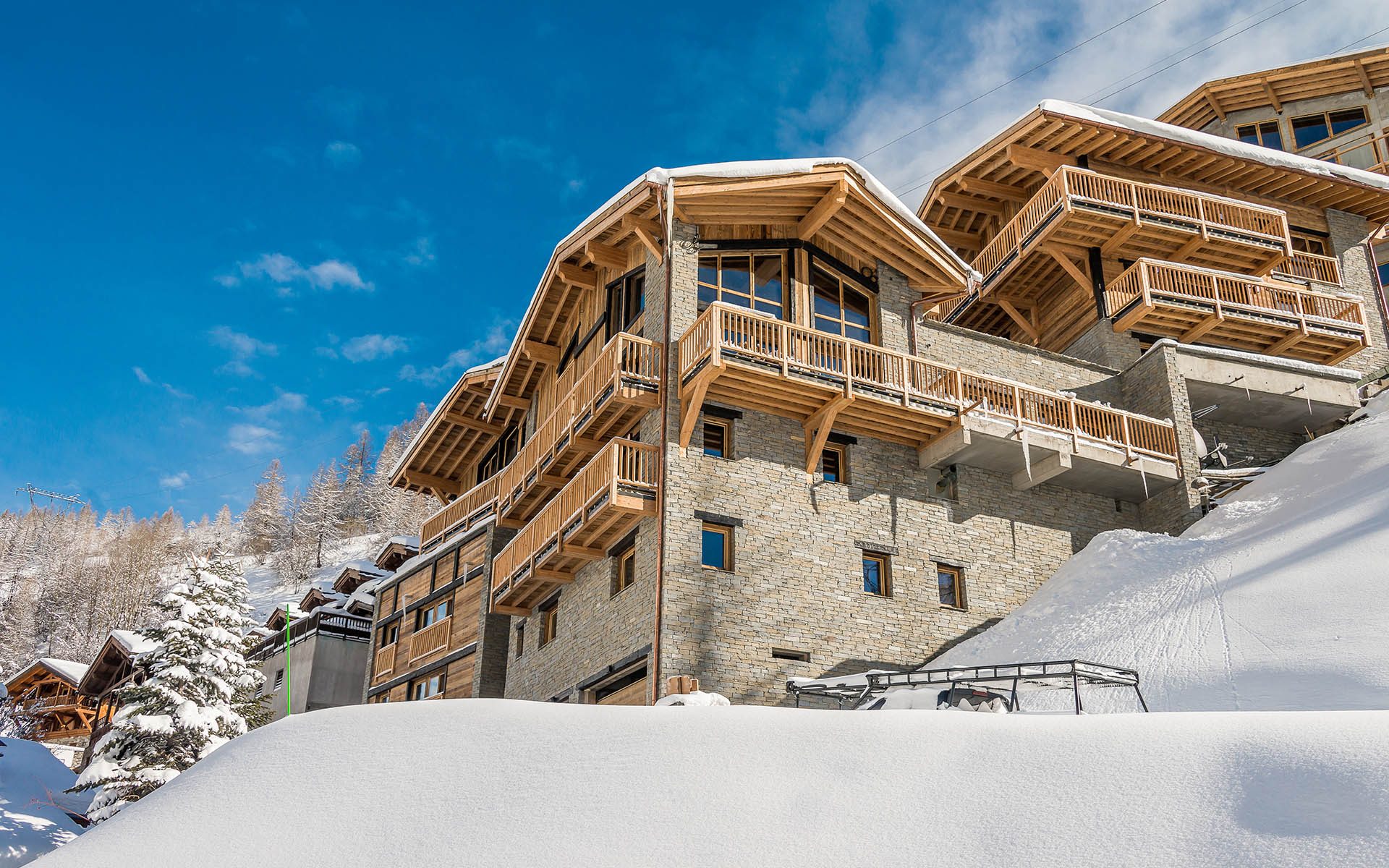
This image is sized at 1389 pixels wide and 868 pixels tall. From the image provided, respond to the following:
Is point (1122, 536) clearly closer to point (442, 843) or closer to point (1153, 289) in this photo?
point (1153, 289)

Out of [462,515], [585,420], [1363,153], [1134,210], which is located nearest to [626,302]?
[585,420]

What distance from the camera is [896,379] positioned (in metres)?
20.1

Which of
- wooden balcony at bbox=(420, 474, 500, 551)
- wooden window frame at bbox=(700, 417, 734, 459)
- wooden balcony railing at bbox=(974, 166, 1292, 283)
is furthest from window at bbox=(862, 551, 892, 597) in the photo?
wooden balcony at bbox=(420, 474, 500, 551)

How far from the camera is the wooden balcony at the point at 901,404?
61.4 feet

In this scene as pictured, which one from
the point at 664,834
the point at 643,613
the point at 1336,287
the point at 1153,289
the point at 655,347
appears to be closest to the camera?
the point at 664,834

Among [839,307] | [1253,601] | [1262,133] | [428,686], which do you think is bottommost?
[1253,601]

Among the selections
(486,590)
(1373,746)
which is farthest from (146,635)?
(1373,746)

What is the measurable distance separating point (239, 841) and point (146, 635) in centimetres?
1538

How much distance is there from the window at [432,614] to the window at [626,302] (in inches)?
386

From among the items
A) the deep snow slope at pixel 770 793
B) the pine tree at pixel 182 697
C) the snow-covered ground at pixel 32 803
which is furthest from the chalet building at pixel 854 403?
the deep snow slope at pixel 770 793

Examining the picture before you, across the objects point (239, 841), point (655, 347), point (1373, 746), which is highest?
point (655, 347)

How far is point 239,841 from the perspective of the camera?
806 cm

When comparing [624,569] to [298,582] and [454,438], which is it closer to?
[454,438]

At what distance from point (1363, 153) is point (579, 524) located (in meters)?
28.9
